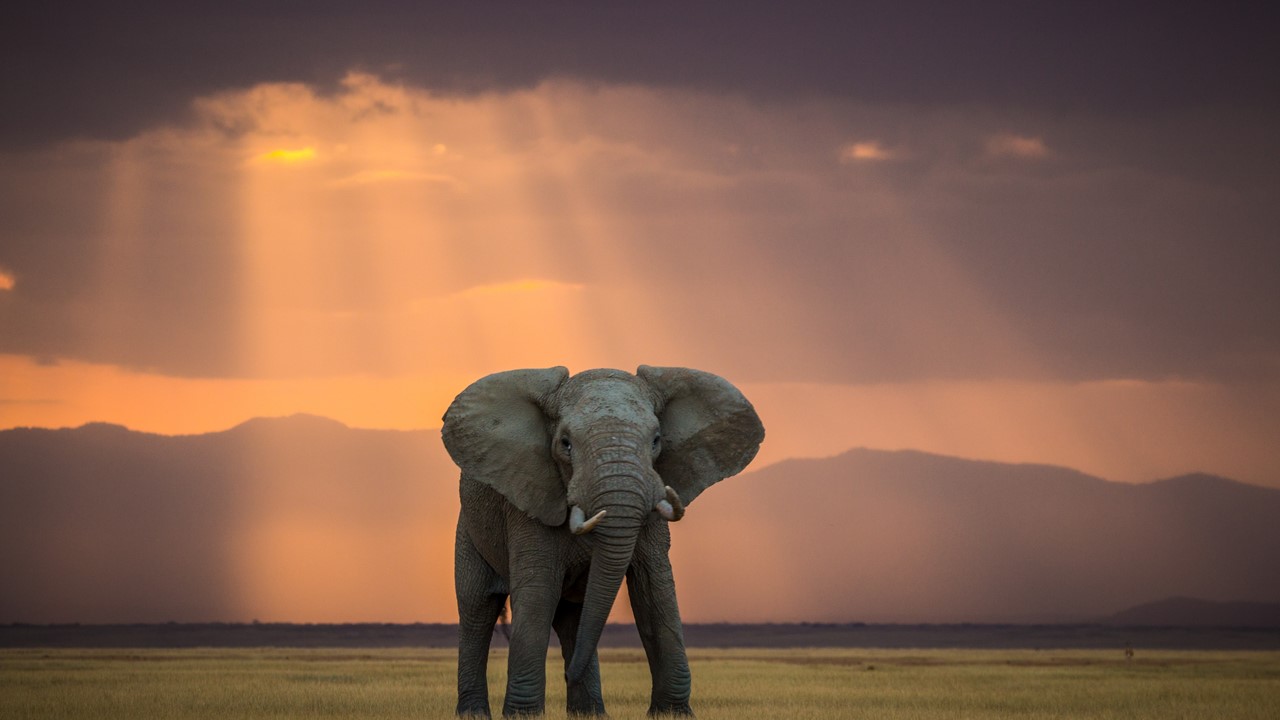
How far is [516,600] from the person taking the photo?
57.1 ft

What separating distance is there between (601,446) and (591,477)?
0.36 metres

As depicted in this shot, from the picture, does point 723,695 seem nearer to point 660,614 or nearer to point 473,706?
point 473,706

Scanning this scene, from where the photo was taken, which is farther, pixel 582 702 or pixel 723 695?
pixel 723 695

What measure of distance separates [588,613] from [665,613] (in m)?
1.11

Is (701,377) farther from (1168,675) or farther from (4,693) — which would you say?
(1168,675)

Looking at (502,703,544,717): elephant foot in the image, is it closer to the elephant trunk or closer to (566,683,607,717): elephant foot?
the elephant trunk

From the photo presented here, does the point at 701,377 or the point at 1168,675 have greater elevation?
the point at 701,377

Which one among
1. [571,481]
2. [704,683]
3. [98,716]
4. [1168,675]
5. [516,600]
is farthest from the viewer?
[1168,675]

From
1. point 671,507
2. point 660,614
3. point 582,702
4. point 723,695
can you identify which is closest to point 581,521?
point 671,507

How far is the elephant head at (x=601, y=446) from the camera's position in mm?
15969

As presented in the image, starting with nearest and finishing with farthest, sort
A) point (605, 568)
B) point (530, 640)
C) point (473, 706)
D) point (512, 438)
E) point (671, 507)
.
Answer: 1. point (605, 568)
2. point (671, 507)
3. point (530, 640)
4. point (512, 438)
5. point (473, 706)

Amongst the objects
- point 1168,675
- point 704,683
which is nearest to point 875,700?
point 704,683

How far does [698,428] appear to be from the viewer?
1762cm

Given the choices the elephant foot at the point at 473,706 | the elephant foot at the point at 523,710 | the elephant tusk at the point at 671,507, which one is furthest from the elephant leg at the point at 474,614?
the elephant tusk at the point at 671,507
